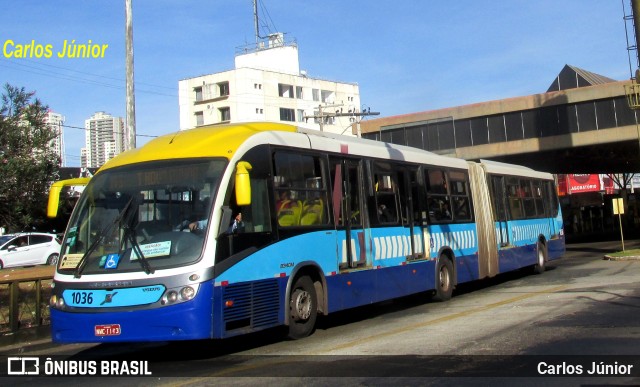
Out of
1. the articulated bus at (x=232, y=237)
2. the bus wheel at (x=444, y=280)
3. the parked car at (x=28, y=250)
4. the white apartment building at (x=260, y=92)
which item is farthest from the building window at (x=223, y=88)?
→ the articulated bus at (x=232, y=237)

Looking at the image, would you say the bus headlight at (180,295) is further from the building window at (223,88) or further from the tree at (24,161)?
the building window at (223,88)

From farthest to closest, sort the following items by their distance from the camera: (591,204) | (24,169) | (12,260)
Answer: (591,204), (12,260), (24,169)

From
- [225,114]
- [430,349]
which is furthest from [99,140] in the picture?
[430,349]

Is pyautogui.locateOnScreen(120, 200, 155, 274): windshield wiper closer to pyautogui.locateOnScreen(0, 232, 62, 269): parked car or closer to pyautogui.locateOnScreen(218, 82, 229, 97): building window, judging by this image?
pyautogui.locateOnScreen(0, 232, 62, 269): parked car

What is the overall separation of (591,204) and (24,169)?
2321 inches

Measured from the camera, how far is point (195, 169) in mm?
9305

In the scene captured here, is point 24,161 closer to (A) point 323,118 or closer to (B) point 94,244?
(B) point 94,244

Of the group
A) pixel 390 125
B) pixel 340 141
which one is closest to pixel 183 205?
pixel 340 141

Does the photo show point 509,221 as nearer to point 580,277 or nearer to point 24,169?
point 580,277

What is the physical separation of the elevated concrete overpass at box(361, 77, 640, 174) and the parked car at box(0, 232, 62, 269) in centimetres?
1744

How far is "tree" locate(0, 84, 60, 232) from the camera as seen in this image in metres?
11.9

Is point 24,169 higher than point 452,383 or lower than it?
higher

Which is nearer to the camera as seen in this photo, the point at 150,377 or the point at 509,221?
the point at 150,377

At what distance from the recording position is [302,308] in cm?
1033
